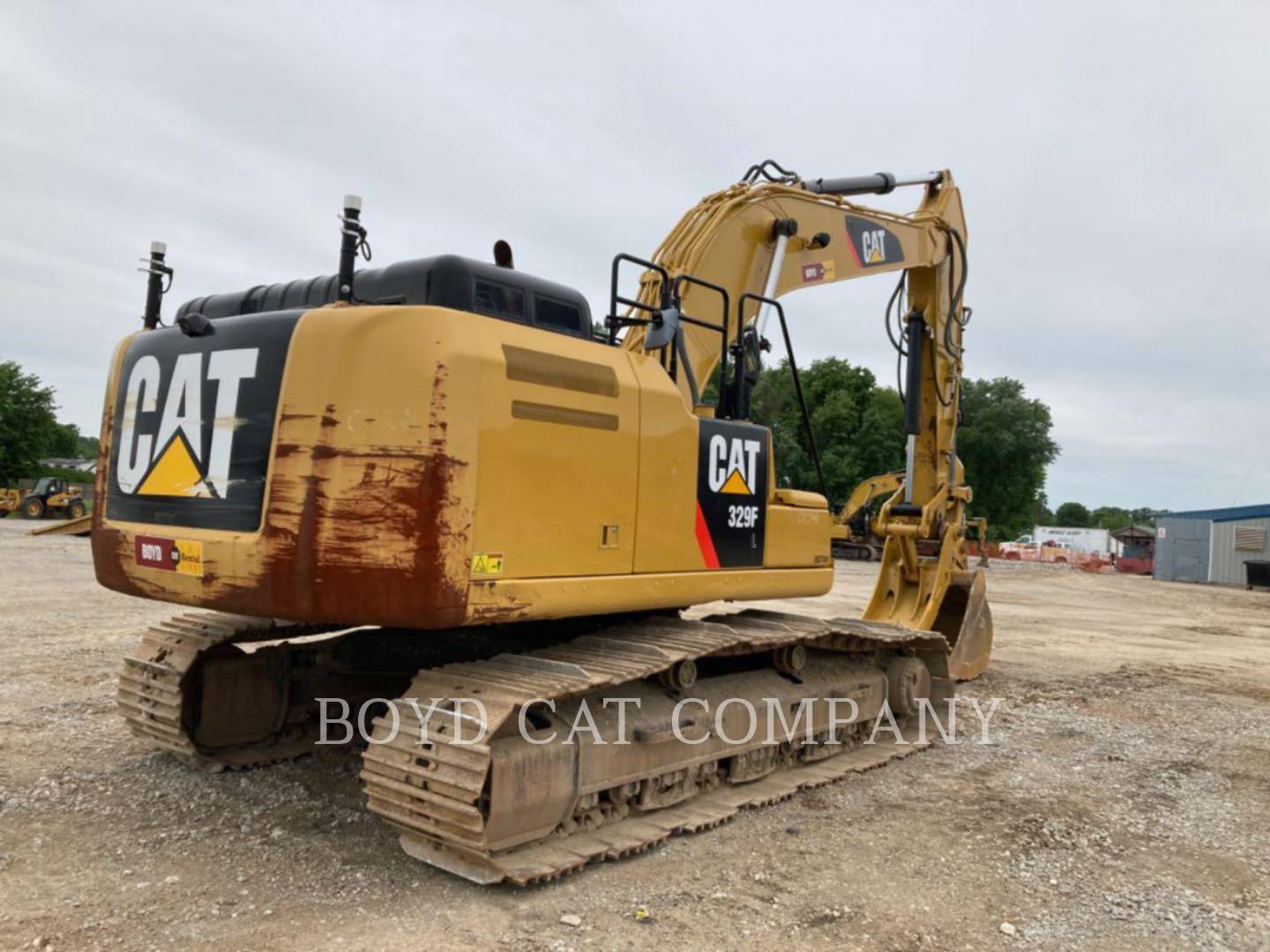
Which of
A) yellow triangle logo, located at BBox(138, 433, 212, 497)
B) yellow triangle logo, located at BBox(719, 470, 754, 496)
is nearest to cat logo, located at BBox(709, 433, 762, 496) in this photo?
yellow triangle logo, located at BBox(719, 470, 754, 496)

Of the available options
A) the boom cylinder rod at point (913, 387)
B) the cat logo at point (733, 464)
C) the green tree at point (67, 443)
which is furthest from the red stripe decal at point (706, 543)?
the green tree at point (67, 443)

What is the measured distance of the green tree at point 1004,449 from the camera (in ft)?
172

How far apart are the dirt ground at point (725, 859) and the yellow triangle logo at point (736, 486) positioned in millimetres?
1821

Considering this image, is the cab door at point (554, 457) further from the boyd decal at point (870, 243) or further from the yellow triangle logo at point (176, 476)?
Result: the boyd decal at point (870, 243)

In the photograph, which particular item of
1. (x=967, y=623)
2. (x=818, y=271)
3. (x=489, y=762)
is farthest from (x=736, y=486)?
(x=967, y=623)

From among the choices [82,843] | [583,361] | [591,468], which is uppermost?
[583,361]

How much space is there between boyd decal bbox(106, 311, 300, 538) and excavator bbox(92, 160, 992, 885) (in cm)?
1

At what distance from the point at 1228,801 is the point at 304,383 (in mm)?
5983

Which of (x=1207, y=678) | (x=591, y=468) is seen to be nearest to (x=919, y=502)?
(x=1207, y=678)

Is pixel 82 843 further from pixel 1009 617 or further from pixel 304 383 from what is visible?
pixel 1009 617

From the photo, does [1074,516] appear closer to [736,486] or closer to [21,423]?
[21,423]

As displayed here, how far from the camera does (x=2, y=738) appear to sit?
6.36 m

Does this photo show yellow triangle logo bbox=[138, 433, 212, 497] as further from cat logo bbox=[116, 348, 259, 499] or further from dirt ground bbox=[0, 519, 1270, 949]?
dirt ground bbox=[0, 519, 1270, 949]

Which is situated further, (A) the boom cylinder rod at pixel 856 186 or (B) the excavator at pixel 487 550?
(A) the boom cylinder rod at pixel 856 186
